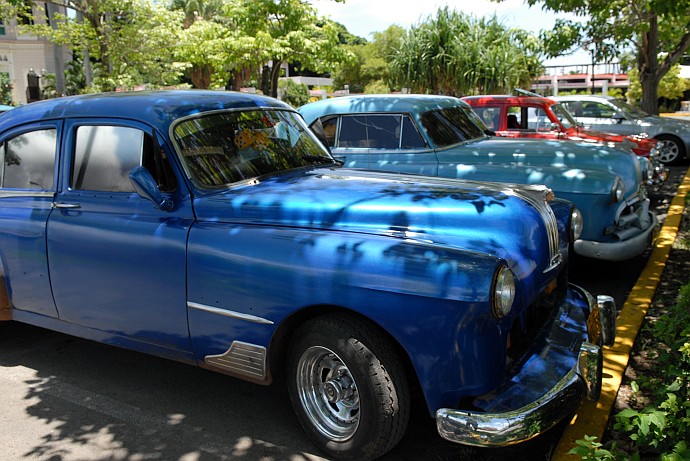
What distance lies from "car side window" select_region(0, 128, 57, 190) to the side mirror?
3.46 feet

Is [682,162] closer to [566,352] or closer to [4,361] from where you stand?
[566,352]

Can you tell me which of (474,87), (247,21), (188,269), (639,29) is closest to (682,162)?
(639,29)

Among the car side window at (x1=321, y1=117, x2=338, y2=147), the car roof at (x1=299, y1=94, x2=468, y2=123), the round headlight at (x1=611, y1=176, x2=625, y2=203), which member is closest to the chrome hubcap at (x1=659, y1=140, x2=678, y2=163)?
the car roof at (x1=299, y1=94, x2=468, y2=123)

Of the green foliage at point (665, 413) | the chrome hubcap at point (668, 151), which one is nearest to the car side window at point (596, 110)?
the chrome hubcap at point (668, 151)

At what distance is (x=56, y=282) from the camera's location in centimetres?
419

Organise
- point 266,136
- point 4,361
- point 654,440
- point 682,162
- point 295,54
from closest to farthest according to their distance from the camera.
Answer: point 654,440, point 266,136, point 4,361, point 682,162, point 295,54

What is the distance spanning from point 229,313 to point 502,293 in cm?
146

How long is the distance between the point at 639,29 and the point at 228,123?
46.1 feet

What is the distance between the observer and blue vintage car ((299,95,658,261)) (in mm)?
5914

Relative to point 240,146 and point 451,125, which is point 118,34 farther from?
point 240,146

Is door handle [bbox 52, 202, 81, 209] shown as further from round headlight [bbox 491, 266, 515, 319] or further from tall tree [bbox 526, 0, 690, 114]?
tall tree [bbox 526, 0, 690, 114]

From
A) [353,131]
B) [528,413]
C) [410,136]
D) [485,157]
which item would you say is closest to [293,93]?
[353,131]

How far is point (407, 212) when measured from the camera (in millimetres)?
3381

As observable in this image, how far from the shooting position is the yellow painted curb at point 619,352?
3447 millimetres
